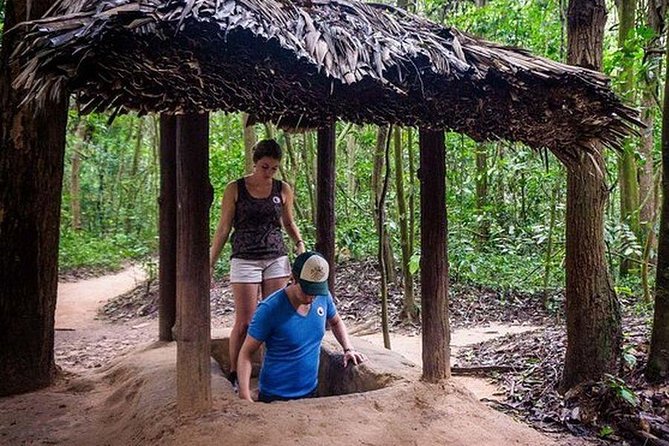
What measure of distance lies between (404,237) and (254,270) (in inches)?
174

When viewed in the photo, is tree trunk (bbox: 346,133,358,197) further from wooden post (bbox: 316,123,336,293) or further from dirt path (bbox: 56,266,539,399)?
wooden post (bbox: 316,123,336,293)

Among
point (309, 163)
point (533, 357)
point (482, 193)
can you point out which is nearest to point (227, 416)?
point (533, 357)

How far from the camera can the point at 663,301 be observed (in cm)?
429

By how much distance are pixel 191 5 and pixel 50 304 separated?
3289mm

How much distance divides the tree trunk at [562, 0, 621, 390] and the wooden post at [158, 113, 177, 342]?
3656mm

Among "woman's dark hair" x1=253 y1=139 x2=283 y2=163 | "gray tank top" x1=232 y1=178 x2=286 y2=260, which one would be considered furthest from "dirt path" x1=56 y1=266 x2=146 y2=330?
"woman's dark hair" x1=253 y1=139 x2=283 y2=163

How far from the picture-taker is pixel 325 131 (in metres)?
5.19

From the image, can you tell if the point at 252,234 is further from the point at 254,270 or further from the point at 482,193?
the point at 482,193

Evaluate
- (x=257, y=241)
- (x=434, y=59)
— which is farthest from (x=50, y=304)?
(x=434, y=59)

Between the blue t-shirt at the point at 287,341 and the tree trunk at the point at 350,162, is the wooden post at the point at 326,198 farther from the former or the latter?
the tree trunk at the point at 350,162

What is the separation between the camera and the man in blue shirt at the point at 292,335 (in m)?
3.46

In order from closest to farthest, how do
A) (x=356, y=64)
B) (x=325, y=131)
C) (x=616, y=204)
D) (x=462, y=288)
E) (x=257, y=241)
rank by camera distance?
(x=356, y=64) → (x=257, y=241) → (x=325, y=131) → (x=462, y=288) → (x=616, y=204)

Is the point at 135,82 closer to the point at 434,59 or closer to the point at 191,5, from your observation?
the point at 191,5

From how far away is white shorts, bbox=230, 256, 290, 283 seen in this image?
4297mm
